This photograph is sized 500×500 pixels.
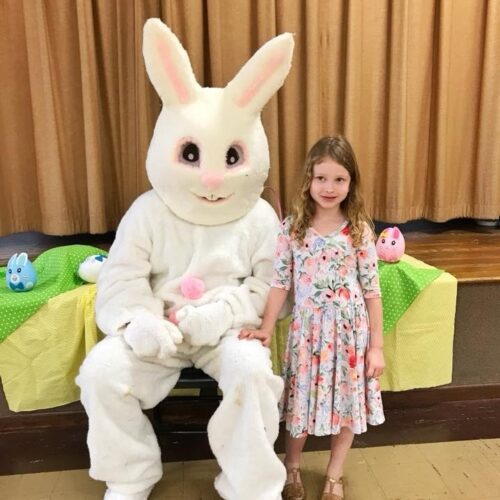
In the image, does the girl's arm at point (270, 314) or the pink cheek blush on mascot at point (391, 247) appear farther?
Result: the pink cheek blush on mascot at point (391, 247)

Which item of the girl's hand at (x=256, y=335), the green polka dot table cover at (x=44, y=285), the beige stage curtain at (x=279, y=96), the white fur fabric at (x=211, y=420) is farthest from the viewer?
the beige stage curtain at (x=279, y=96)

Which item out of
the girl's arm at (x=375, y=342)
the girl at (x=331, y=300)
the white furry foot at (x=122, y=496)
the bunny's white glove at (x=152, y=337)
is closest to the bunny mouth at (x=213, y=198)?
the girl at (x=331, y=300)

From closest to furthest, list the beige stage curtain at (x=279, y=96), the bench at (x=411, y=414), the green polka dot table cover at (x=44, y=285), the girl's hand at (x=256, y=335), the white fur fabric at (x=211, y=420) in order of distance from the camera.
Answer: the white fur fabric at (x=211, y=420) → the girl's hand at (x=256, y=335) → the green polka dot table cover at (x=44, y=285) → the bench at (x=411, y=414) → the beige stage curtain at (x=279, y=96)

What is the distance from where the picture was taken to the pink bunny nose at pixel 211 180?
1.38 m

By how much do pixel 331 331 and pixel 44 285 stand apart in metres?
0.80

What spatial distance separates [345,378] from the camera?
134 cm

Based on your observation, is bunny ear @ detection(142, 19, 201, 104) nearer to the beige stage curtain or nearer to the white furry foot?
the beige stage curtain

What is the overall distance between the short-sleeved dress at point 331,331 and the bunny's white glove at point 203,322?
171mm

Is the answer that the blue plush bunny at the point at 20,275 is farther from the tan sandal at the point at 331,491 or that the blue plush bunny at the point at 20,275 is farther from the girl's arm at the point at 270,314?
the tan sandal at the point at 331,491

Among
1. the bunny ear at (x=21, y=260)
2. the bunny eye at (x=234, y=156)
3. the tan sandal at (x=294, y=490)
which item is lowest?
the tan sandal at (x=294, y=490)

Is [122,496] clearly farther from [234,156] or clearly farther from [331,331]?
[234,156]

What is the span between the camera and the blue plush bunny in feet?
4.99

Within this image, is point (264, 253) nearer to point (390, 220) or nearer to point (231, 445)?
point (231, 445)

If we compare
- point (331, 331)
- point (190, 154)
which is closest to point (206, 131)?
point (190, 154)
